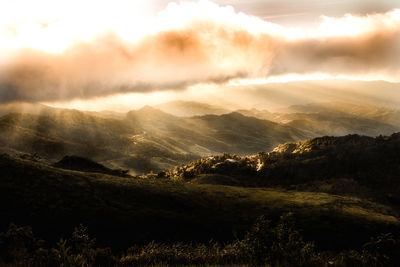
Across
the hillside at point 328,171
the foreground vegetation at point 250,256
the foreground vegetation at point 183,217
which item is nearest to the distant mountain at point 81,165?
the foreground vegetation at point 183,217

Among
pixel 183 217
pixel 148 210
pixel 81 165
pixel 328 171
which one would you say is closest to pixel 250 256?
→ pixel 183 217

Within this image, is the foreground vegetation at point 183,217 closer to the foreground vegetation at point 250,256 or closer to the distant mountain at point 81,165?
the foreground vegetation at point 250,256

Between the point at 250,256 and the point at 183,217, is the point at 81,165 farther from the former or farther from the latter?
the point at 250,256

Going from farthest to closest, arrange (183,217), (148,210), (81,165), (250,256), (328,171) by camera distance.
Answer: (328,171), (81,165), (148,210), (183,217), (250,256)

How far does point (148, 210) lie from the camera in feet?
287

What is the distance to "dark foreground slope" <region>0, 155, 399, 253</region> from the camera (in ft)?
235

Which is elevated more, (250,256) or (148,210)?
(250,256)

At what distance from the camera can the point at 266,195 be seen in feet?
407

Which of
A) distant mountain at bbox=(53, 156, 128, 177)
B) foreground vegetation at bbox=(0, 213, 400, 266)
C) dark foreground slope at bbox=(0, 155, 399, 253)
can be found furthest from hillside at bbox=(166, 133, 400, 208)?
foreground vegetation at bbox=(0, 213, 400, 266)

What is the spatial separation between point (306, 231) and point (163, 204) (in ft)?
132

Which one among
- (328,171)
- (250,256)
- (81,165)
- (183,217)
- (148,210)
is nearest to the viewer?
(250,256)

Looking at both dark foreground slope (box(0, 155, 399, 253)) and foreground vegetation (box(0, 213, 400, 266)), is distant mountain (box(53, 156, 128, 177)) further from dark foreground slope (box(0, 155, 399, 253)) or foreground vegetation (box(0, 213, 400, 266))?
foreground vegetation (box(0, 213, 400, 266))

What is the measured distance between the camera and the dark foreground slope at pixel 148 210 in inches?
2815

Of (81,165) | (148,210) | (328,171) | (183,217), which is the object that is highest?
(328,171)
